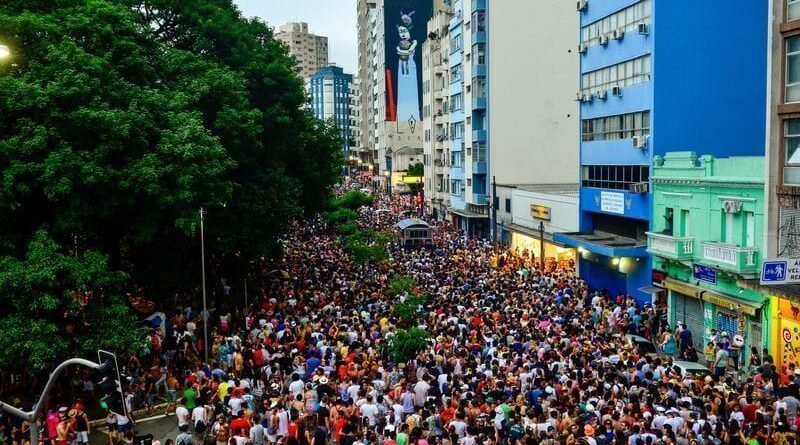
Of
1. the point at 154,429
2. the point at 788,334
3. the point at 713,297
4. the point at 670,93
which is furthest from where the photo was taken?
the point at 670,93

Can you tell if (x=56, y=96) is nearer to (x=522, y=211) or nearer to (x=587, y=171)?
(x=587, y=171)

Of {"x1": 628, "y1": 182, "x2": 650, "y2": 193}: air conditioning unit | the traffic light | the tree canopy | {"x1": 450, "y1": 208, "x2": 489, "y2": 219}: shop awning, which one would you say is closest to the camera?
the traffic light

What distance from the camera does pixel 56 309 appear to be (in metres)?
16.9

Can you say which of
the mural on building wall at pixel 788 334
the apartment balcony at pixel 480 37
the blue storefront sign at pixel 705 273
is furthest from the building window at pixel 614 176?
the apartment balcony at pixel 480 37

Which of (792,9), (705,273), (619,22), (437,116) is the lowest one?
(705,273)

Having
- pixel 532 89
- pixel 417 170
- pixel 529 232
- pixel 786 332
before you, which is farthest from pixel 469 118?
pixel 417 170

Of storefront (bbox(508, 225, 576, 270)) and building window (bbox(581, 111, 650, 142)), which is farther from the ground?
building window (bbox(581, 111, 650, 142))

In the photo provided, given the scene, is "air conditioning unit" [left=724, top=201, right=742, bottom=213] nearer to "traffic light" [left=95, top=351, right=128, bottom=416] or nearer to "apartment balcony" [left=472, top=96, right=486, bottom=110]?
"traffic light" [left=95, top=351, right=128, bottom=416]

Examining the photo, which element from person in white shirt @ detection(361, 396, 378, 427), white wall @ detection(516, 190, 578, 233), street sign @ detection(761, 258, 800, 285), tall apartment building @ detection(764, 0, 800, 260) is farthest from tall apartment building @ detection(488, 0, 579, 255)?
person in white shirt @ detection(361, 396, 378, 427)

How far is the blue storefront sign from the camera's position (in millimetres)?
25133

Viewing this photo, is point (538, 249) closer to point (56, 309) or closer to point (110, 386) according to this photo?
point (56, 309)

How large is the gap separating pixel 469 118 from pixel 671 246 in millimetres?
31557

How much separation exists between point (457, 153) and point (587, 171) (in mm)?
25769

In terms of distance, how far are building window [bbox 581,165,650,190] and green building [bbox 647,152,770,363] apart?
1.46m
